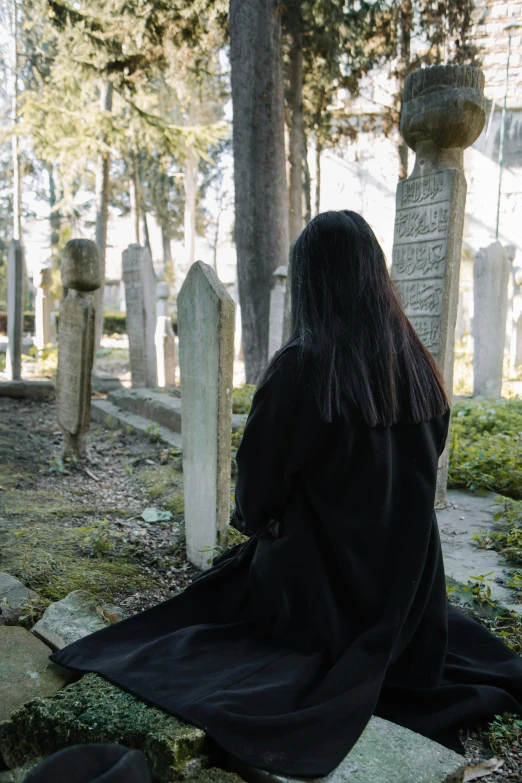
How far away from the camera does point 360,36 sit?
37.8 ft

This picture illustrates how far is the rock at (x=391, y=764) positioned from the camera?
1.78 meters

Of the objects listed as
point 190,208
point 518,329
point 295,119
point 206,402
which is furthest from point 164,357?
point 190,208

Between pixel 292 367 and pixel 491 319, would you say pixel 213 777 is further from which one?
pixel 491 319

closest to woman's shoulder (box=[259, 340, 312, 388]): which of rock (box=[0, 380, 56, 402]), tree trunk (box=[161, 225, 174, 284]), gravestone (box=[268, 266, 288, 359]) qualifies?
gravestone (box=[268, 266, 288, 359])

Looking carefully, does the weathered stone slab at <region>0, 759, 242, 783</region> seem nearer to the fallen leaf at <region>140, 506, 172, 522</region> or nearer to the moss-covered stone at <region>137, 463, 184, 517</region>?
the fallen leaf at <region>140, 506, 172, 522</region>

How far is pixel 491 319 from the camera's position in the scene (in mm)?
10125

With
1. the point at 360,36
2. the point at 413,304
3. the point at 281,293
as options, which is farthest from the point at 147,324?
the point at 360,36

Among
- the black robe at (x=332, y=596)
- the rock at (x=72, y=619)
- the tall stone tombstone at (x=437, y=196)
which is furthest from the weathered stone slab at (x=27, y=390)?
the black robe at (x=332, y=596)

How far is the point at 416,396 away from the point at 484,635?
0.99 meters

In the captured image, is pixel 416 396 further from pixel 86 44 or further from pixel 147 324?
pixel 86 44

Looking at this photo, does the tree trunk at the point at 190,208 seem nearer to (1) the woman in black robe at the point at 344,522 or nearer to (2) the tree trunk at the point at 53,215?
(2) the tree trunk at the point at 53,215

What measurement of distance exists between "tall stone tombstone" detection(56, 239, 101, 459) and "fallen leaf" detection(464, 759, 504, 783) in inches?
176

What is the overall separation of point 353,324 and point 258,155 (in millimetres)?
7994

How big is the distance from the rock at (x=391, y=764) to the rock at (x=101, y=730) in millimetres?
186
